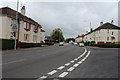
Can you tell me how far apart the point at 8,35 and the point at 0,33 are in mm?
1619

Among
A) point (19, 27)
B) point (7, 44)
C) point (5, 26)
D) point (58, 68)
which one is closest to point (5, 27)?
point (5, 26)

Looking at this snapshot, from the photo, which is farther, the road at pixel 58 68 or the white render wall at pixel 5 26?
the white render wall at pixel 5 26

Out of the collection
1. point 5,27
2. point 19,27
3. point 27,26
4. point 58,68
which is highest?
point 27,26

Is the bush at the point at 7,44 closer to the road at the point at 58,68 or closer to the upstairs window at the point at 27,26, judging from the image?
the upstairs window at the point at 27,26

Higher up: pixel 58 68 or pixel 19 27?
pixel 19 27

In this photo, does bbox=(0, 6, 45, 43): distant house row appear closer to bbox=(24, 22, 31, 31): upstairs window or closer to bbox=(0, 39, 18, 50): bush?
bbox=(24, 22, 31, 31): upstairs window

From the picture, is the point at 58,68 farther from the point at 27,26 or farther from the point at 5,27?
the point at 27,26

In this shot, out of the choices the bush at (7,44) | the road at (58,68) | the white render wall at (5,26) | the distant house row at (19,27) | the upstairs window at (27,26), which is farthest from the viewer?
the upstairs window at (27,26)

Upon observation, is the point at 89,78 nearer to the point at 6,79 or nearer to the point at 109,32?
the point at 6,79

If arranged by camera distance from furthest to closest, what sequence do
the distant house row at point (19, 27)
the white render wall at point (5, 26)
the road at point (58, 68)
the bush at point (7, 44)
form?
the distant house row at point (19, 27) → the white render wall at point (5, 26) → the bush at point (7, 44) → the road at point (58, 68)

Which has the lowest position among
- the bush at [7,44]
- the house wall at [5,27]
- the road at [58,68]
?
the road at [58,68]

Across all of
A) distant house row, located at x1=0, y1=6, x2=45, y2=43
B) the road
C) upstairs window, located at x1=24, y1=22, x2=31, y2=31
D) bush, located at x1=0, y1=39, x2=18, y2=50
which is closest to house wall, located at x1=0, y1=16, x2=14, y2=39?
distant house row, located at x1=0, y1=6, x2=45, y2=43

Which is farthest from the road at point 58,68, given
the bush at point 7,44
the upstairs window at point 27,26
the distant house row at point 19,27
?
the upstairs window at point 27,26

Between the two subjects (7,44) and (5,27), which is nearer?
(7,44)
